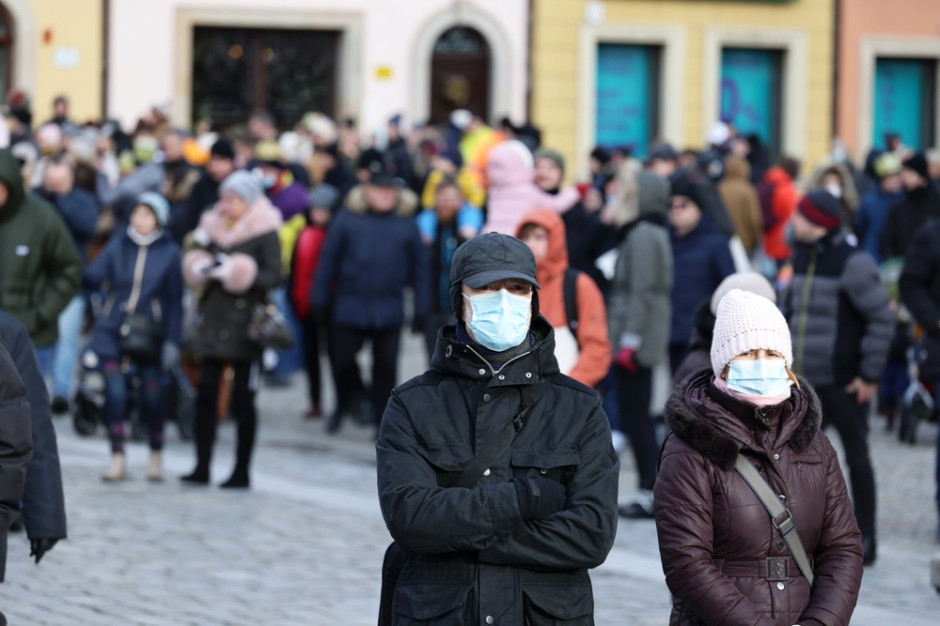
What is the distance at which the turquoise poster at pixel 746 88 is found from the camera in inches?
1256

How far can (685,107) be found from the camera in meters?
31.2

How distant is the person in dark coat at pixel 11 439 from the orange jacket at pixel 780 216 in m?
16.1

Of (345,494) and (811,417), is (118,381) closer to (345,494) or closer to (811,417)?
(345,494)

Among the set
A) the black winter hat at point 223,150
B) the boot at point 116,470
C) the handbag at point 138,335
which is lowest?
the boot at point 116,470

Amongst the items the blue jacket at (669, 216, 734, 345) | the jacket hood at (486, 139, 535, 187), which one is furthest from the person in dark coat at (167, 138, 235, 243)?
the blue jacket at (669, 216, 734, 345)

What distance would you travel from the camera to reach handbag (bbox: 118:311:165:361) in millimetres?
11984

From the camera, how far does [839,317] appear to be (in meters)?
9.54

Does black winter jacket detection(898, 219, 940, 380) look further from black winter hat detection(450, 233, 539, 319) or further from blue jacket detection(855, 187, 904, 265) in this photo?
blue jacket detection(855, 187, 904, 265)

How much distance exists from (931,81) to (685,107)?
476 centimetres

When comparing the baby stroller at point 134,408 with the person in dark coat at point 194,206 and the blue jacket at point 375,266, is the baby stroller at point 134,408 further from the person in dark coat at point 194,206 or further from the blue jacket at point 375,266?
the person in dark coat at point 194,206

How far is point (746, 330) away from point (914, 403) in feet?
30.2

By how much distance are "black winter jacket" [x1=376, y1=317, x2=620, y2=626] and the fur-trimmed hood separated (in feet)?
1.04

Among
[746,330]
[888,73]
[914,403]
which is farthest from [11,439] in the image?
[888,73]

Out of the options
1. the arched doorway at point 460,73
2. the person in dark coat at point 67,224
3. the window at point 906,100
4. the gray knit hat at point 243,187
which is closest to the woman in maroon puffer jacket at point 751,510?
the gray knit hat at point 243,187
